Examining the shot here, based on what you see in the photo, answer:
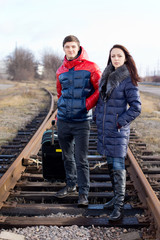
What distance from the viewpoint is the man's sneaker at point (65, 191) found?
3.49 meters

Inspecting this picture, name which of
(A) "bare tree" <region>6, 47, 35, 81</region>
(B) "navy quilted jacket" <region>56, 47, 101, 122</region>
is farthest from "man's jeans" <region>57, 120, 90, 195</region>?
(A) "bare tree" <region>6, 47, 35, 81</region>

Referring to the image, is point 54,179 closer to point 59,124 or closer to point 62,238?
point 59,124

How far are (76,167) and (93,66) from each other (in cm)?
120

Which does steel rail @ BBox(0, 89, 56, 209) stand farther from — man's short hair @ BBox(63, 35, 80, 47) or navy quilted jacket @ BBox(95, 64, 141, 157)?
man's short hair @ BBox(63, 35, 80, 47)

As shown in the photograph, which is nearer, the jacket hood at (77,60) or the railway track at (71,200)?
the railway track at (71,200)

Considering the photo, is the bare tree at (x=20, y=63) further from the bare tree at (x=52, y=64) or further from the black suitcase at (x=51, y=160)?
the black suitcase at (x=51, y=160)

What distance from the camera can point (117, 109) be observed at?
9.42 ft

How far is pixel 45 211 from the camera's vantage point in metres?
3.13

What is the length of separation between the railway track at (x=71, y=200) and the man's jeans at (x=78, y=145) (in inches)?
11.7

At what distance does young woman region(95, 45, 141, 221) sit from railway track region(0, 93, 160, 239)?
0.26 meters

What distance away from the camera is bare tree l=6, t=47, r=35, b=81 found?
62.1 meters

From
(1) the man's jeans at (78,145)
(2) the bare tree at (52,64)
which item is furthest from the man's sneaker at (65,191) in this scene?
(2) the bare tree at (52,64)

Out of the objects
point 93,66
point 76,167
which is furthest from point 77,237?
point 93,66

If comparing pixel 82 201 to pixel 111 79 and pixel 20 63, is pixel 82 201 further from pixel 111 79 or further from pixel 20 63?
pixel 20 63
